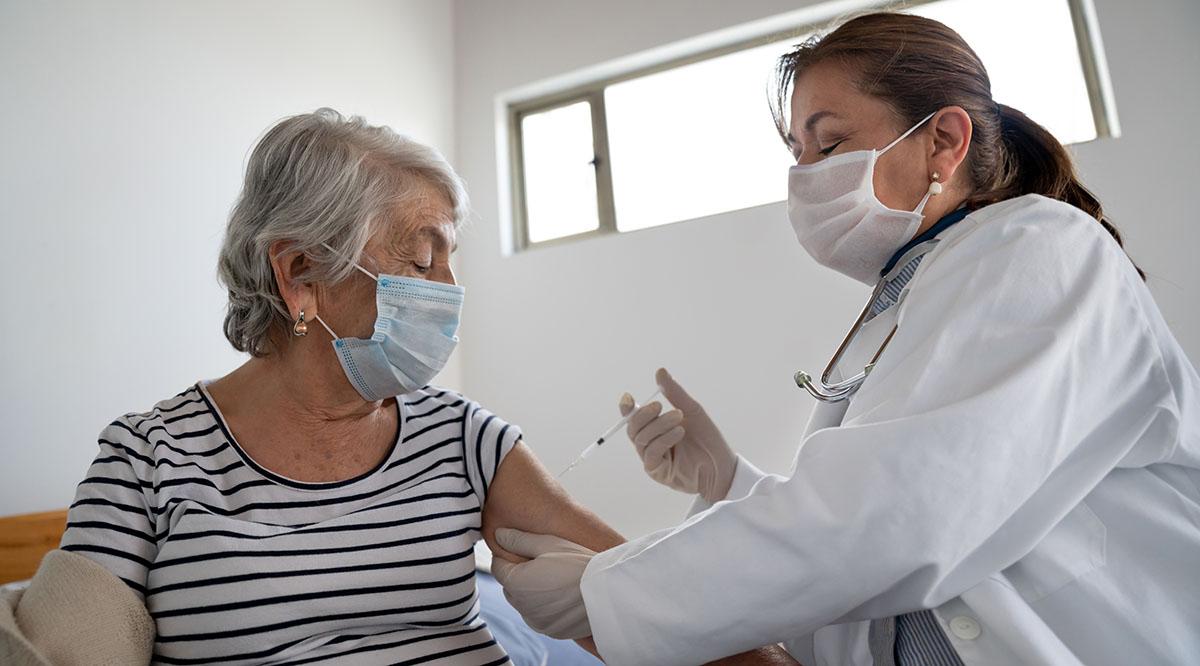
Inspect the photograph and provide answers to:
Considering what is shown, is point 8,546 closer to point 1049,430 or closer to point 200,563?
point 200,563

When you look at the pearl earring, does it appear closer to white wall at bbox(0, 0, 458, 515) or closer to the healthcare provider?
the healthcare provider

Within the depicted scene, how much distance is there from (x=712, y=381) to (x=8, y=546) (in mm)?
2040

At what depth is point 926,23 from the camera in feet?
4.11

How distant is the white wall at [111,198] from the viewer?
171 centimetres

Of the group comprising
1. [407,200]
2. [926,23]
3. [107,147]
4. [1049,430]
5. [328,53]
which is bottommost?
[1049,430]

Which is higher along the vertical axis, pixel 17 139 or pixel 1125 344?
pixel 17 139

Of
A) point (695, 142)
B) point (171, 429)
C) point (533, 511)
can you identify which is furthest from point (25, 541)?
point (695, 142)

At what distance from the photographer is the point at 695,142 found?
10.3 ft

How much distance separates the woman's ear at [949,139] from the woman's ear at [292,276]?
3.34ft

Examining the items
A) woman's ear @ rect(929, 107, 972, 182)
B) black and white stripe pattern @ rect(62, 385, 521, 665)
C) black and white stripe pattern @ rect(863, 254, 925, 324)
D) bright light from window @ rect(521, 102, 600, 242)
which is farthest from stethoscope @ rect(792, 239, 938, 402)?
bright light from window @ rect(521, 102, 600, 242)

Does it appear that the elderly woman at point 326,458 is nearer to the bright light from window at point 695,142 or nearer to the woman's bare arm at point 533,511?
the woman's bare arm at point 533,511

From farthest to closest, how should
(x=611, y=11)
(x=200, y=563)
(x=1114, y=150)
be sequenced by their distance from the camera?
(x=611, y=11) < (x=1114, y=150) < (x=200, y=563)

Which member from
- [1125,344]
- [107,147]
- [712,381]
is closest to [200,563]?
[1125,344]

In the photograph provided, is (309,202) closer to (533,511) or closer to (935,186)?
(533,511)
